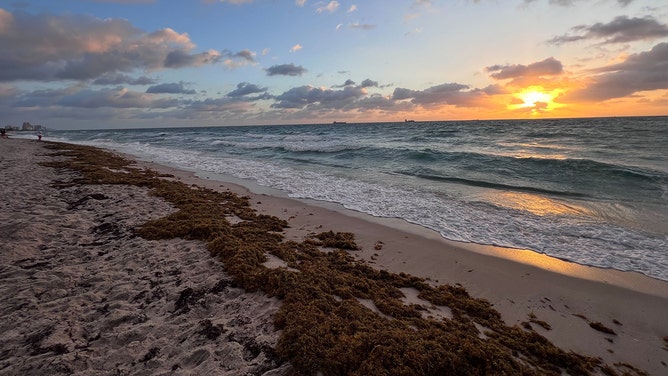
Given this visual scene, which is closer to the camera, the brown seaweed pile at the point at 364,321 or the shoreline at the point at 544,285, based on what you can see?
the brown seaweed pile at the point at 364,321

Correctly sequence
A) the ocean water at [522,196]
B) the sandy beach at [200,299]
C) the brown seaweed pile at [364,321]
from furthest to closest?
1. the ocean water at [522,196]
2. the sandy beach at [200,299]
3. the brown seaweed pile at [364,321]

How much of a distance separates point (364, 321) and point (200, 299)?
211 centimetres

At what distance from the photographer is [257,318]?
352cm

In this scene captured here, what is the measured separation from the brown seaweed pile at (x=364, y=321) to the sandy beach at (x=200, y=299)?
106 millimetres

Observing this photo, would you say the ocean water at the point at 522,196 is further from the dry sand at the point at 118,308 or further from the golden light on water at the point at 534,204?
the dry sand at the point at 118,308

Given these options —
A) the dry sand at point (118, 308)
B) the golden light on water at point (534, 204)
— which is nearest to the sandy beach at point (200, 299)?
the dry sand at point (118, 308)

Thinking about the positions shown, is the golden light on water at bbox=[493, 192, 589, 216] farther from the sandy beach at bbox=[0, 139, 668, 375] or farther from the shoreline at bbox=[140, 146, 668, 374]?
the sandy beach at bbox=[0, 139, 668, 375]

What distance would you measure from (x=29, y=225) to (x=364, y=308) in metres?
6.86

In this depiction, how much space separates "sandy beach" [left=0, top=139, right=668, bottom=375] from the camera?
2961 millimetres

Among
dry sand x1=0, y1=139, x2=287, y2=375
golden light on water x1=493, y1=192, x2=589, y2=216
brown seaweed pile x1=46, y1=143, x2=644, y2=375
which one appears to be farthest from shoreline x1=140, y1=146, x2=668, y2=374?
golden light on water x1=493, y1=192, x2=589, y2=216

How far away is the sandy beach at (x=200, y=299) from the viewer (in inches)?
117

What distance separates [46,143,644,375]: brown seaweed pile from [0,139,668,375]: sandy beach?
0.35 feet

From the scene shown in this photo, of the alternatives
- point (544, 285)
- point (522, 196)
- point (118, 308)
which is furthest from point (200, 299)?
point (522, 196)

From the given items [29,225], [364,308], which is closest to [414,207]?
[364,308]
